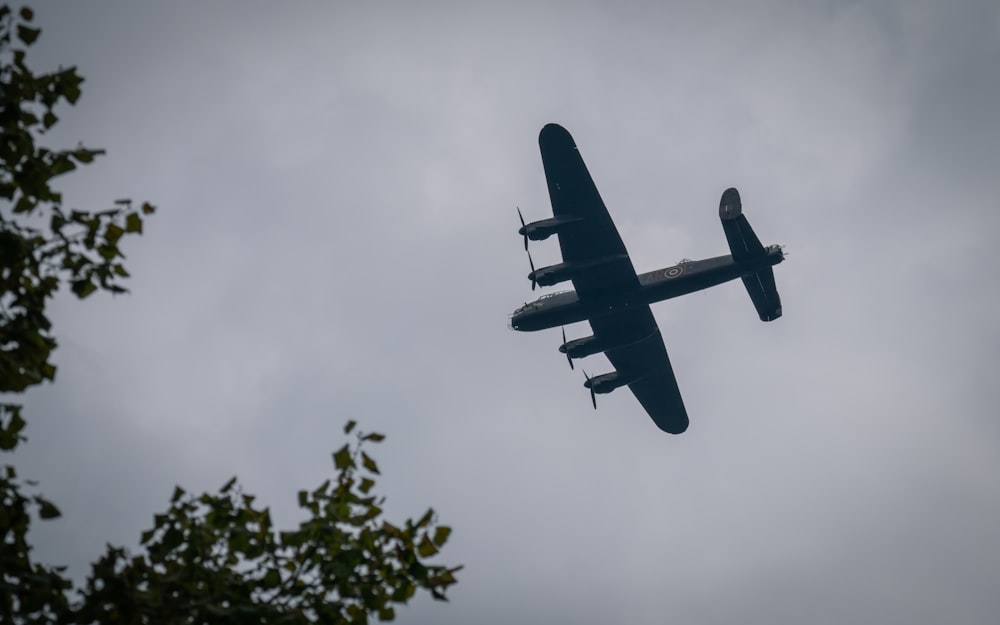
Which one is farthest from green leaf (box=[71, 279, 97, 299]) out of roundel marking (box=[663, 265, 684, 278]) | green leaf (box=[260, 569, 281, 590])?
roundel marking (box=[663, 265, 684, 278])

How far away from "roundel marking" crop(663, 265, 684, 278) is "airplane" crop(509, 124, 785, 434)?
0.05 meters

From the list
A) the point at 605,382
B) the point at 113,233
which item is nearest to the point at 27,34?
the point at 113,233

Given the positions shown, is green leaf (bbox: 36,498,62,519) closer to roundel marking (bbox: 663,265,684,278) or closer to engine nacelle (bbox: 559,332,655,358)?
roundel marking (bbox: 663,265,684,278)

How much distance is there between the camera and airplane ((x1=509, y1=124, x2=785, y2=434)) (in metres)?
39.9

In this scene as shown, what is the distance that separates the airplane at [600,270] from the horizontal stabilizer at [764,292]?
1.8 inches

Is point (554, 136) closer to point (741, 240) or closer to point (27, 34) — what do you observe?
point (741, 240)

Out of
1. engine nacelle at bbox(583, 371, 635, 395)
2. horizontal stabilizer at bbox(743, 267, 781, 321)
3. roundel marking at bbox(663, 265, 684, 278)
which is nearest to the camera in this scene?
horizontal stabilizer at bbox(743, 267, 781, 321)

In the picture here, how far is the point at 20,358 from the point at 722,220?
112 ft

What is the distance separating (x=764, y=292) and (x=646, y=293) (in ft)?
18.1

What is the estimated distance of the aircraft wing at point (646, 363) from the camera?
46438mm

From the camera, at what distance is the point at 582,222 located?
136 feet

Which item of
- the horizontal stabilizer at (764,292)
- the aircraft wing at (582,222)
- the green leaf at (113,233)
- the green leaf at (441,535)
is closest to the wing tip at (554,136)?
the aircraft wing at (582,222)

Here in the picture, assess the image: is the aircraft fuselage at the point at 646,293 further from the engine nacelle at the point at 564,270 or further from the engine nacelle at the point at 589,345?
the engine nacelle at the point at 589,345

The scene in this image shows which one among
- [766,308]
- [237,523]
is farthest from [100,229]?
[766,308]
